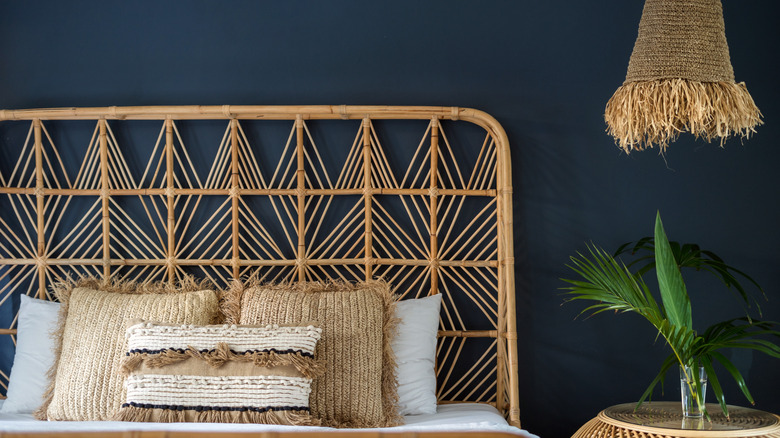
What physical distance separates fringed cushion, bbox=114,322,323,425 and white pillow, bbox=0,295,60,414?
20.0 inches

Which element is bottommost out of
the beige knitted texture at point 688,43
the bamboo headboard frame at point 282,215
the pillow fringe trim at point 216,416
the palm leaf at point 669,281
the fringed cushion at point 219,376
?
the pillow fringe trim at point 216,416

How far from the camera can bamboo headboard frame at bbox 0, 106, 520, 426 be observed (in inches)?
110

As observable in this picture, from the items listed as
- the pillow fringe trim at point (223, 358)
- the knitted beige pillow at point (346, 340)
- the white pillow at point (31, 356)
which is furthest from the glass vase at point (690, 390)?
the white pillow at point (31, 356)

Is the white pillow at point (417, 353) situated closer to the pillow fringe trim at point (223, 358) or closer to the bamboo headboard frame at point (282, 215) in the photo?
the bamboo headboard frame at point (282, 215)

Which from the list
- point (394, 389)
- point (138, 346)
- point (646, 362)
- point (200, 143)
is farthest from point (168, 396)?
point (646, 362)

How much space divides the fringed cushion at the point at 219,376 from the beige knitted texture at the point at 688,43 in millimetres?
1341

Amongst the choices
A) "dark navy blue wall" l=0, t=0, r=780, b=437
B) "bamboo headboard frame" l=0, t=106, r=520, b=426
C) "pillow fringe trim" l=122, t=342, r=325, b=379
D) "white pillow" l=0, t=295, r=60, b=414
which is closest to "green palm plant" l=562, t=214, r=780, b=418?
"dark navy blue wall" l=0, t=0, r=780, b=437

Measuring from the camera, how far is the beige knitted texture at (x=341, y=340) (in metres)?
2.33

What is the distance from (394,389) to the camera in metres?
2.48

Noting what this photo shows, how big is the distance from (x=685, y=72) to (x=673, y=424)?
1.09m

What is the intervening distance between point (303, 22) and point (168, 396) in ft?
5.09

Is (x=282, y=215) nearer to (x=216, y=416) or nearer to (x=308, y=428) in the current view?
(x=216, y=416)

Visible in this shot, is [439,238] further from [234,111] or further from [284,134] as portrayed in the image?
[234,111]

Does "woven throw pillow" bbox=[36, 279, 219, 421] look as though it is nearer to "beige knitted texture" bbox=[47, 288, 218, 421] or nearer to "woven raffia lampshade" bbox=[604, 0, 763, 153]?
"beige knitted texture" bbox=[47, 288, 218, 421]
